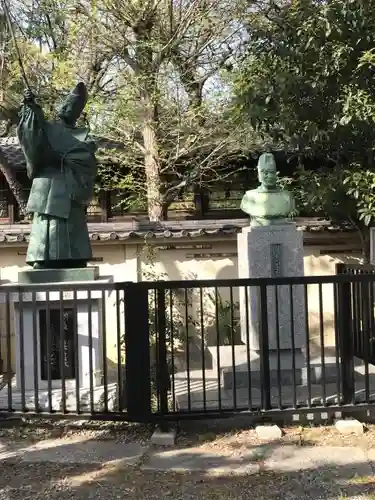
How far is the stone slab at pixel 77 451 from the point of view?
4.54 m

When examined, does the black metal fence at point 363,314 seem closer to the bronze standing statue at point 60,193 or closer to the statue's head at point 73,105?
the bronze standing statue at point 60,193

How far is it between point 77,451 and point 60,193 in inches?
113

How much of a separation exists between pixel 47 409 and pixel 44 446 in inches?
13.5

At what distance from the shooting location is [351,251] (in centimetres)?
1005

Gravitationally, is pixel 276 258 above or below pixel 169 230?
below

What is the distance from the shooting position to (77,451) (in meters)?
4.75

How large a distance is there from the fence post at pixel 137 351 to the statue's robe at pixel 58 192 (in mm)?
1622

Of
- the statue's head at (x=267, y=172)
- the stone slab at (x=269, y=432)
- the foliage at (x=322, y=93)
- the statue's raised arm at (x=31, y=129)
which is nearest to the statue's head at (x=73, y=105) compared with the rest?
the statue's raised arm at (x=31, y=129)

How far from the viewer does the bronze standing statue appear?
6172 mm

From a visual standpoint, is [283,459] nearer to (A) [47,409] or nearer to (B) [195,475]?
(B) [195,475]

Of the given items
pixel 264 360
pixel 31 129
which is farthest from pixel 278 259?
pixel 31 129

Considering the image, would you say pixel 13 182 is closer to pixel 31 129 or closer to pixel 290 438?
pixel 31 129

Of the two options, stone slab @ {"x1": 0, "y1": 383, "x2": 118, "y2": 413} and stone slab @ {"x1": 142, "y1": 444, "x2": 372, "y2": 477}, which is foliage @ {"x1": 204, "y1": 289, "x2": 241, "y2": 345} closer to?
stone slab @ {"x1": 0, "y1": 383, "x2": 118, "y2": 413}

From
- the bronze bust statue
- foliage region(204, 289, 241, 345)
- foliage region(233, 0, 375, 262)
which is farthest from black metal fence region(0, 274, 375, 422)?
foliage region(204, 289, 241, 345)
